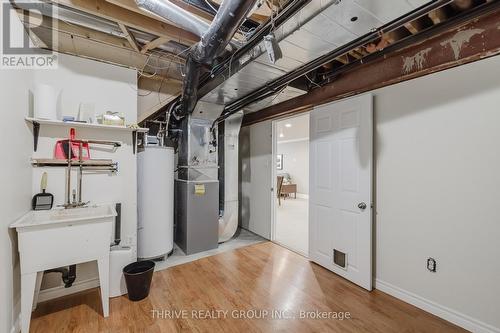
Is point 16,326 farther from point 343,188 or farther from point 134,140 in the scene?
point 343,188

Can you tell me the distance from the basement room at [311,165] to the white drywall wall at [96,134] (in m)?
0.01

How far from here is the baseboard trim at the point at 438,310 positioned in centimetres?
170

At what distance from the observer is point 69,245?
5.69 feet

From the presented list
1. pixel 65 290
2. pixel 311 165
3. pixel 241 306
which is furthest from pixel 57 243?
pixel 311 165

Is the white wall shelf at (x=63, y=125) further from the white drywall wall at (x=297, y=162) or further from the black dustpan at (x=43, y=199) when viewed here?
the white drywall wall at (x=297, y=162)

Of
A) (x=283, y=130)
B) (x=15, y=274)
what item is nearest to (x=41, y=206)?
(x=15, y=274)

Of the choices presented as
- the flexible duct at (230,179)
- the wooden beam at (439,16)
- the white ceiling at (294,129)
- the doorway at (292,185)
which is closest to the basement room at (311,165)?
the wooden beam at (439,16)

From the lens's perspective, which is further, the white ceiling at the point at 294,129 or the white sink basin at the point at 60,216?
the white ceiling at the point at 294,129

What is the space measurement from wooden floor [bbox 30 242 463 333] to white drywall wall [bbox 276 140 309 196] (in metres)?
6.30

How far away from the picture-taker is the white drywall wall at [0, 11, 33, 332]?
1.49 meters

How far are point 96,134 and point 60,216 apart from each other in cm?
96

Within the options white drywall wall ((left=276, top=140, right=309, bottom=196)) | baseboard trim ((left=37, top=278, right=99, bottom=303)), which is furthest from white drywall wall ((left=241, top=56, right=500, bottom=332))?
white drywall wall ((left=276, top=140, right=309, bottom=196))

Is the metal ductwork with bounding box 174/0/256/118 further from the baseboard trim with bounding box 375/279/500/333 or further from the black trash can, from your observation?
the baseboard trim with bounding box 375/279/500/333

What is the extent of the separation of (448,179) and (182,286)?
8.99 feet
